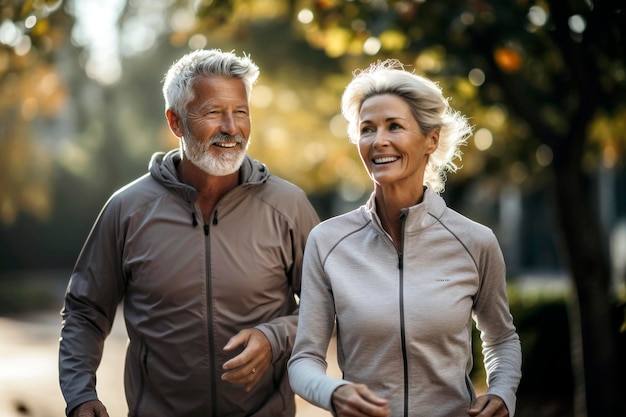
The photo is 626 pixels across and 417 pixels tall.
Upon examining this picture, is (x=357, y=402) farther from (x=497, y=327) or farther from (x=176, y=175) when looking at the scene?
(x=176, y=175)

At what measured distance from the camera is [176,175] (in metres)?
4.28

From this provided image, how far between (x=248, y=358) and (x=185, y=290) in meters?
0.49

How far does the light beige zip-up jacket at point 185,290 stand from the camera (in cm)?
399

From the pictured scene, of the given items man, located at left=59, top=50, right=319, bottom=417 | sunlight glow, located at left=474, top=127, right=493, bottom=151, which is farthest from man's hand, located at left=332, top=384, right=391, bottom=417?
sunlight glow, located at left=474, top=127, right=493, bottom=151

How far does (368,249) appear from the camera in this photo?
334 centimetres

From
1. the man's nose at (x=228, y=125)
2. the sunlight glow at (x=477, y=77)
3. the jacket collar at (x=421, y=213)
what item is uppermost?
the sunlight glow at (x=477, y=77)

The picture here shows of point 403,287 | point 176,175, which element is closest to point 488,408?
point 403,287

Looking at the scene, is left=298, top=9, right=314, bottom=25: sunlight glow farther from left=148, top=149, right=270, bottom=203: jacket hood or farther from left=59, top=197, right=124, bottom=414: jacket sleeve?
left=59, top=197, right=124, bottom=414: jacket sleeve

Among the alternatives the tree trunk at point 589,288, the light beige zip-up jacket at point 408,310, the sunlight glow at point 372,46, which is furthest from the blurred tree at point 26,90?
the tree trunk at point 589,288

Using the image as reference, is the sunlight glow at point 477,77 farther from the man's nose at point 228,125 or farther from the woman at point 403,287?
the woman at point 403,287

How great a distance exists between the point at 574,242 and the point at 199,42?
3.86m

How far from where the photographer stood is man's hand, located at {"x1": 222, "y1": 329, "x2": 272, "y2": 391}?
3674 millimetres

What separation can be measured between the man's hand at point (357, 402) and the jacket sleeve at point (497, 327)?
52 centimetres

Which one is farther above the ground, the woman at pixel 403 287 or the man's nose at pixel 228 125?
the man's nose at pixel 228 125
